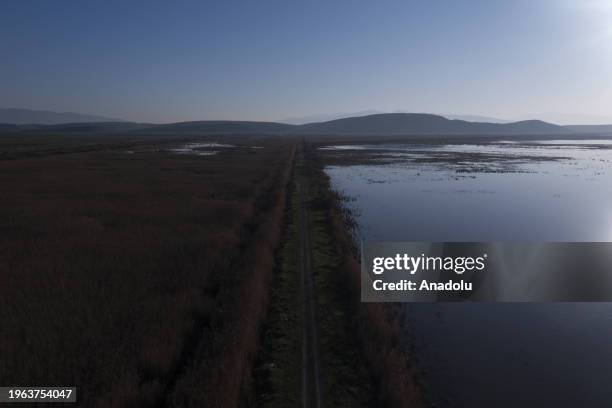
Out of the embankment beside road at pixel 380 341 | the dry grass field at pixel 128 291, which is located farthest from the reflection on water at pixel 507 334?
the dry grass field at pixel 128 291

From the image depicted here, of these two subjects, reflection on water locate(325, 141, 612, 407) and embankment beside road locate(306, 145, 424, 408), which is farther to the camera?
reflection on water locate(325, 141, 612, 407)

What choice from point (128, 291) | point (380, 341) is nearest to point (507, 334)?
point (380, 341)

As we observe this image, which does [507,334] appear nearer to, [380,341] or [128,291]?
[380,341]

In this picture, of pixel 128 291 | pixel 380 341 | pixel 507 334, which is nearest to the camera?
pixel 380 341

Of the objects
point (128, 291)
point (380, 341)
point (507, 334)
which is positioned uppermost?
point (128, 291)

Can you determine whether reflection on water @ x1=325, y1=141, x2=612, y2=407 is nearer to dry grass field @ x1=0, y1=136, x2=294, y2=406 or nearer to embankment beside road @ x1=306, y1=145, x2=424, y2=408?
embankment beside road @ x1=306, y1=145, x2=424, y2=408

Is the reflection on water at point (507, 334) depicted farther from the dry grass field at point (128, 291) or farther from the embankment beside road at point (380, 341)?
the dry grass field at point (128, 291)

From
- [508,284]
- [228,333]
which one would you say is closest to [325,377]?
[228,333]

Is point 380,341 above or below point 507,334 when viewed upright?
above

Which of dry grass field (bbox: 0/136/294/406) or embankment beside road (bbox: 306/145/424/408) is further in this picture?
dry grass field (bbox: 0/136/294/406)

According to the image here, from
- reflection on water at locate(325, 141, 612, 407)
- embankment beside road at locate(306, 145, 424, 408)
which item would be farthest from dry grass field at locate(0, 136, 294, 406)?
reflection on water at locate(325, 141, 612, 407)

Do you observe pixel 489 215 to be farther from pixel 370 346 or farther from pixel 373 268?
pixel 370 346
